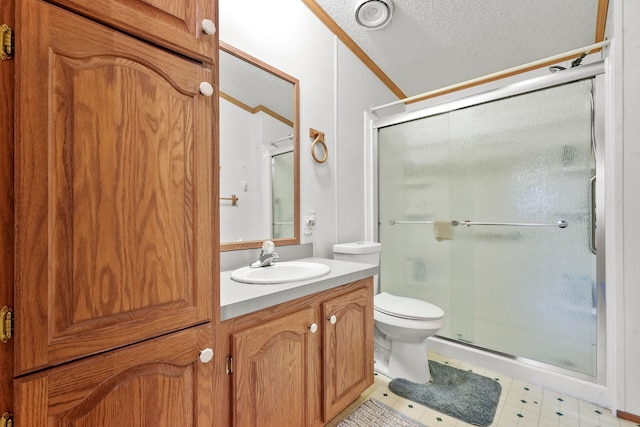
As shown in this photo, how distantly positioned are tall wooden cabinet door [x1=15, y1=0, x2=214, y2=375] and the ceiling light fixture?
1.50m

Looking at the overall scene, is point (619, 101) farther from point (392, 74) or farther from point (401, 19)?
point (392, 74)

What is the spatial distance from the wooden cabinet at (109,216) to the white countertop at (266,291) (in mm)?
88

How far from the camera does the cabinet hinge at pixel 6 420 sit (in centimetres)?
55

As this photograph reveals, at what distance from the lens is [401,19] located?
195 cm

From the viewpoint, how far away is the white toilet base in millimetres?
1787

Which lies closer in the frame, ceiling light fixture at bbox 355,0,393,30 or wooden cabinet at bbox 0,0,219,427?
wooden cabinet at bbox 0,0,219,427

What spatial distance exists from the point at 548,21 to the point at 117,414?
2892mm

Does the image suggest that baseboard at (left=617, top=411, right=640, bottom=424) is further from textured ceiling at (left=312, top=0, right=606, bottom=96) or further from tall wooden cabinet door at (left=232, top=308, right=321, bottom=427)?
textured ceiling at (left=312, top=0, right=606, bottom=96)

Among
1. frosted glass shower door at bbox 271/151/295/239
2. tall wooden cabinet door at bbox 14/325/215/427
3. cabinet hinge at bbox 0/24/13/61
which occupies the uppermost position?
cabinet hinge at bbox 0/24/13/61

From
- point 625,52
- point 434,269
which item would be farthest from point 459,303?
point 625,52

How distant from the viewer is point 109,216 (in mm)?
661

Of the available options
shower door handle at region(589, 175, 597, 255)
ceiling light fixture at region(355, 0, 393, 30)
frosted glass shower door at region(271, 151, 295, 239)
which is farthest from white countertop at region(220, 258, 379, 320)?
ceiling light fixture at region(355, 0, 393, 30)

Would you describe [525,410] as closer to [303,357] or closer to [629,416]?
[629,416]

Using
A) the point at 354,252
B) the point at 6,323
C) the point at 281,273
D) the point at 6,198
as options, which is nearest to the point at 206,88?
the point at 6,198
